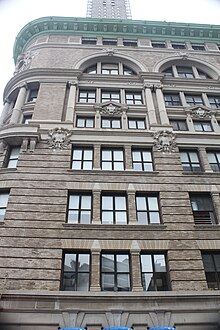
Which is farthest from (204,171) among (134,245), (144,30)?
(144,30)

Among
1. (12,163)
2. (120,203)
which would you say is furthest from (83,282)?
(12,163)

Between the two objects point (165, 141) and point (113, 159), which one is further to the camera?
point (165, 141)

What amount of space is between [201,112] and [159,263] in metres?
11.9

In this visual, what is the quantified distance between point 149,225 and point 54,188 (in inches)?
205

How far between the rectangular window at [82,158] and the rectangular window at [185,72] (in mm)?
12129

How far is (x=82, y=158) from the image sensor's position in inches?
724

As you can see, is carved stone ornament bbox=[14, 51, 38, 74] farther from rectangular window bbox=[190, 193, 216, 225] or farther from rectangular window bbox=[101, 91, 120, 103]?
rectangular window bbox=[190, 193, 216, 225]

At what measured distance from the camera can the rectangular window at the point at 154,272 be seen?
13538 mm

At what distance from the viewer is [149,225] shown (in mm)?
15102

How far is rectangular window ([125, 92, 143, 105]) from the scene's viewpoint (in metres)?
22.9

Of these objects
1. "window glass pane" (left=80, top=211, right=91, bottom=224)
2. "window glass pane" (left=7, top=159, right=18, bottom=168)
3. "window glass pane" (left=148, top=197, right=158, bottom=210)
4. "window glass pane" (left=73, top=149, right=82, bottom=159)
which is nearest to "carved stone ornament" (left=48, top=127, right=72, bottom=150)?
"window glass pane" (left=73, top=149, right=82, bottom=159)

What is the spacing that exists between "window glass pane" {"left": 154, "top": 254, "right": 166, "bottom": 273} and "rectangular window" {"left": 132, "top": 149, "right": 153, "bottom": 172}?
5.28 meters

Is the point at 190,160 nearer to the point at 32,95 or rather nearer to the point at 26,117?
the point at 26,117

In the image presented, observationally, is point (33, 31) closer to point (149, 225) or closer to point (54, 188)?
point (54, 188)
